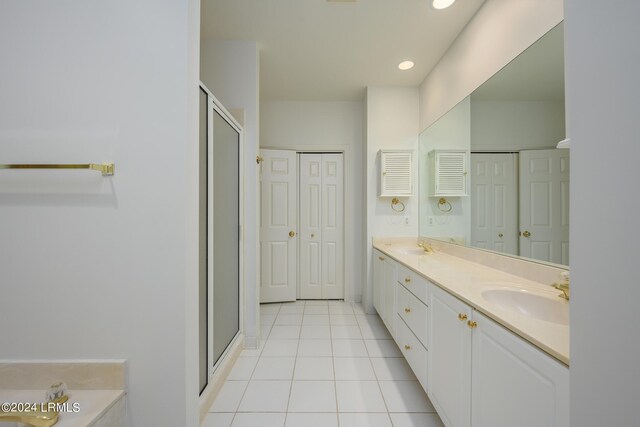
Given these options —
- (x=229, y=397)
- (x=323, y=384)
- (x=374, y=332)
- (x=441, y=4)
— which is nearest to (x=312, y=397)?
(x=323, y=384)

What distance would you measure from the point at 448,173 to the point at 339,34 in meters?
1.62

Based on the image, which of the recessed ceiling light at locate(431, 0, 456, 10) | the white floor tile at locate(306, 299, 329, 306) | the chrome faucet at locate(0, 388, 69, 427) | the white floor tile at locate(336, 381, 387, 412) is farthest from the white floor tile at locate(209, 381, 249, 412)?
the recessed ceiling light at locate(431, 0, 456, 10)

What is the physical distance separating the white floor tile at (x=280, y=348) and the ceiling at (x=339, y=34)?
2.81 metres

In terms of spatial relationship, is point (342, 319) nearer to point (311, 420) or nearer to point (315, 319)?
point (315, 319)

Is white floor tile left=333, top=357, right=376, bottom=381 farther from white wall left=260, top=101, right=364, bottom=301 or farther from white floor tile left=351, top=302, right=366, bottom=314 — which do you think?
white wall left=260, top=101, right=364, bottom=301

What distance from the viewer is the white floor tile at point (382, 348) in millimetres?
2152

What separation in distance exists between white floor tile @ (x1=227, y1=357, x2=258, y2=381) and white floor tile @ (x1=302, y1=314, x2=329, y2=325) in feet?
2.76

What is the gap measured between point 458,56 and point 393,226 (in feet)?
5.98

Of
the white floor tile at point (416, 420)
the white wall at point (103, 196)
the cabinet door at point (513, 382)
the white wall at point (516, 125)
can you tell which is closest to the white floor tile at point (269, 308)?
the white floor tile at point (416, 420)

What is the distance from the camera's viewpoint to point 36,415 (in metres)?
0.84

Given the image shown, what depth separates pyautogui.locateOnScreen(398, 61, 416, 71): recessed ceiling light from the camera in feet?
8.55

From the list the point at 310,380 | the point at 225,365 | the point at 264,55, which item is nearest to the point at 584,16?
the point at 310,380

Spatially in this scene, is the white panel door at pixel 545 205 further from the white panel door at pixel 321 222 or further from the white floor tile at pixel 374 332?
the white panel door at pixel 321 222

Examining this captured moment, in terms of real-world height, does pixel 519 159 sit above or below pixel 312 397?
above
